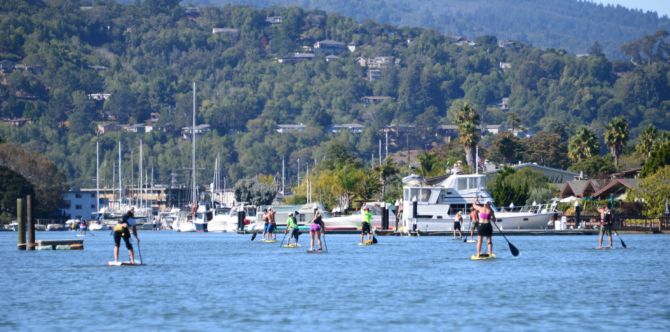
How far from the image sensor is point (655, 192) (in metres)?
99.9

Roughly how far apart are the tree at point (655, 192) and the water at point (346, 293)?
46204 mm

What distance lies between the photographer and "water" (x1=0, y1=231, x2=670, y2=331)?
2989 cm

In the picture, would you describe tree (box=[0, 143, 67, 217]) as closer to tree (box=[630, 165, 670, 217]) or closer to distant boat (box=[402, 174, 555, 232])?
distant boat (box=[402, 174, 555, 232])

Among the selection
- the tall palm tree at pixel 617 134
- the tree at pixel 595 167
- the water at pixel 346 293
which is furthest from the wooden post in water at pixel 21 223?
the tall palm tree at pixel 617 134

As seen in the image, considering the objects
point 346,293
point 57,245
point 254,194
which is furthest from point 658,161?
point 254,194

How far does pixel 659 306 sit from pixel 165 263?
23978 mm

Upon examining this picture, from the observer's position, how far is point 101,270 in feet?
153

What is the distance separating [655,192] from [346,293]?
221ft

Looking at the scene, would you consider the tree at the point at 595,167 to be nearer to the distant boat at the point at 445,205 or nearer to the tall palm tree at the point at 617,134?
the tall palm tree at the point at 617,134

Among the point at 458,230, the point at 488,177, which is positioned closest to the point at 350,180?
the point at 488,177

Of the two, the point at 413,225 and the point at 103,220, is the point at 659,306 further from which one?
the point at 103,220

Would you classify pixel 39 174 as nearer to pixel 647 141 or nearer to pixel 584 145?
pixel 584 145

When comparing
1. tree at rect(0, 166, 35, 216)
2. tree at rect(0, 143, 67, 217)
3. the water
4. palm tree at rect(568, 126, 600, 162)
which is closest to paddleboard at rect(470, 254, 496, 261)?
the water

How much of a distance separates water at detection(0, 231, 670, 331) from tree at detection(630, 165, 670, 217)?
46.2 meters
